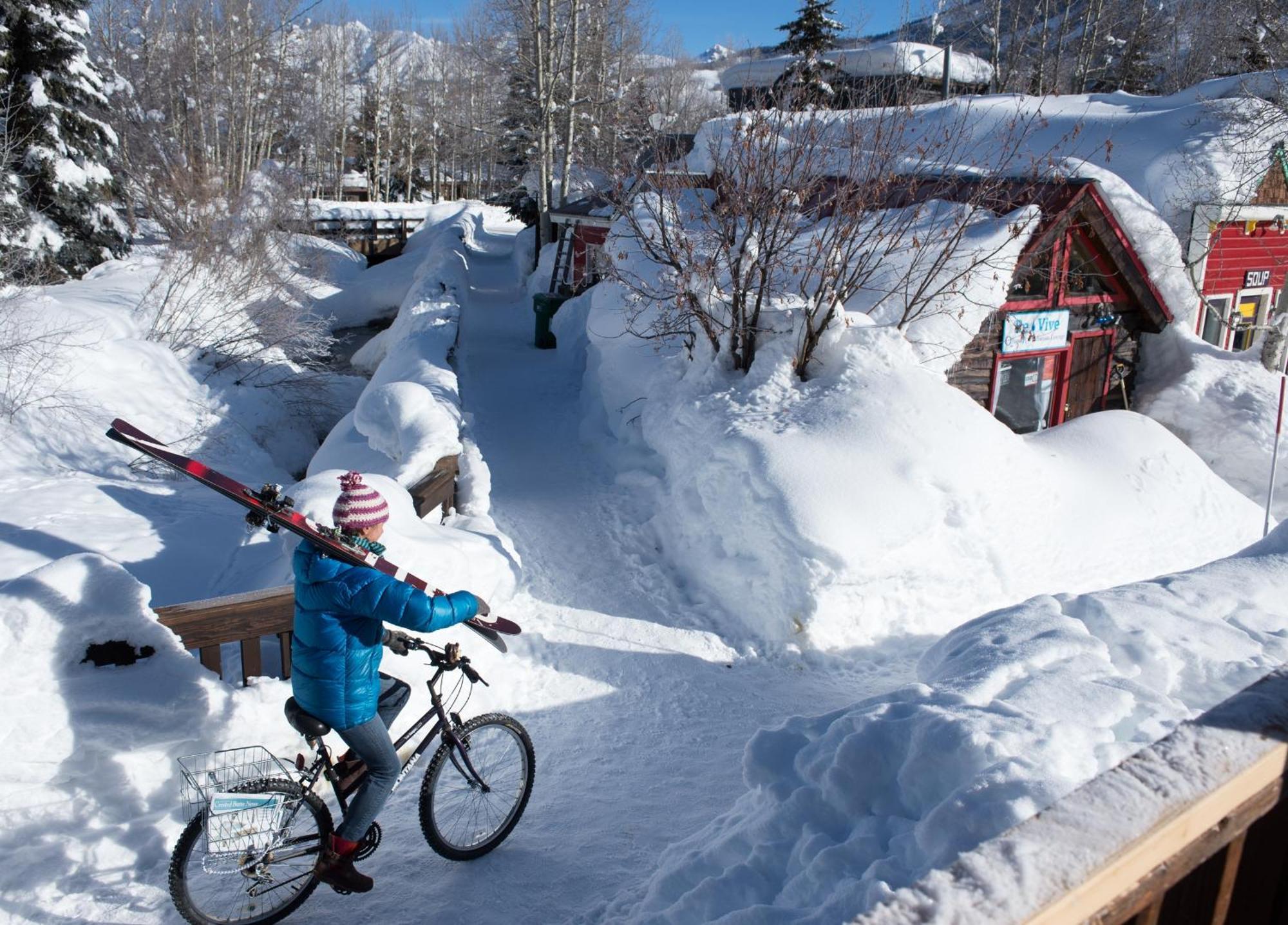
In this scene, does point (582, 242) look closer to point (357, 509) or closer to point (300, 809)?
→ point (357, 509)

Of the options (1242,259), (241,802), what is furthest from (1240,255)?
(241,802)

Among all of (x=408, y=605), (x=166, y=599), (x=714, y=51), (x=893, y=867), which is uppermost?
(x=714, y=51)

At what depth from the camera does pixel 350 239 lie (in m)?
37.5

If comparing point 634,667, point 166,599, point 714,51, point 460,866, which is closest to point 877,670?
point 634,667

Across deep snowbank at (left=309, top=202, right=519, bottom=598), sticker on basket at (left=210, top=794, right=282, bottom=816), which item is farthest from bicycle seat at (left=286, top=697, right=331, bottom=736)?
deep snowbank at (left=309, top=202, right=519, bottom=598)

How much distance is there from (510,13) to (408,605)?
30160 millimetres

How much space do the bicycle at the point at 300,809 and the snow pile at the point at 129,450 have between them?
2584 millimetres

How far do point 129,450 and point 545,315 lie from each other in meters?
7.35

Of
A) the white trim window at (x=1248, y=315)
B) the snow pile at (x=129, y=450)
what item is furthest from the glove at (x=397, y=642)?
the white trim window at (x=1248, y=315)

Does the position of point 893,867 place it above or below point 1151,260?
below

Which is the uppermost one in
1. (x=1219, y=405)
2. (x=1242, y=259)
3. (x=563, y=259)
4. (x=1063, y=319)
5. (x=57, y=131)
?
(x=57, y=131)

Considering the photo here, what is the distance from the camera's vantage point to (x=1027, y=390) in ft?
42.6

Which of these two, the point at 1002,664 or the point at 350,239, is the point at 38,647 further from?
the point at 350,239

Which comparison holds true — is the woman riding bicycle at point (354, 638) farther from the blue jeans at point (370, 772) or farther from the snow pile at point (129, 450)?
the snow pile at point (129, 450)
